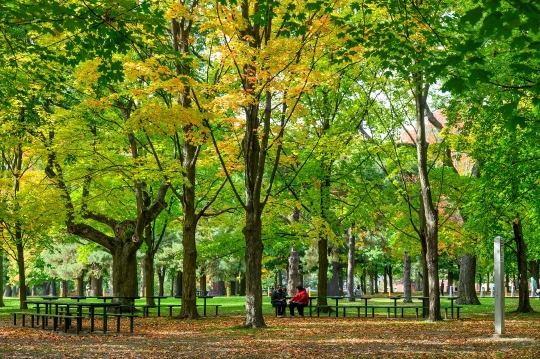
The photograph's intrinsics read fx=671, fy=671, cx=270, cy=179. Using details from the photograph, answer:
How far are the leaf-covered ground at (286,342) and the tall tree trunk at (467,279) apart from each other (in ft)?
47.3

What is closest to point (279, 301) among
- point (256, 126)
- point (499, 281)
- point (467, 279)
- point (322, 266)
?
point (322, 266)

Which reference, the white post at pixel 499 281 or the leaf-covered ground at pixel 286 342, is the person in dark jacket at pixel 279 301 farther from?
the white post at pixel 499 281

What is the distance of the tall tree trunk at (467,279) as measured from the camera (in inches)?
1288

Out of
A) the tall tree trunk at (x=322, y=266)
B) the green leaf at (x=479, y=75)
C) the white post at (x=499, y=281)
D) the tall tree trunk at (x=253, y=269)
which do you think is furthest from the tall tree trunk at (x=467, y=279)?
the green leaf at (x=479, y=75)

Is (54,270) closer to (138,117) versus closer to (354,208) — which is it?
(354,208)

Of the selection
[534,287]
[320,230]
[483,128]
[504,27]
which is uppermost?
[483,128]

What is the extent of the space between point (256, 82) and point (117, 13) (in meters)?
7.12

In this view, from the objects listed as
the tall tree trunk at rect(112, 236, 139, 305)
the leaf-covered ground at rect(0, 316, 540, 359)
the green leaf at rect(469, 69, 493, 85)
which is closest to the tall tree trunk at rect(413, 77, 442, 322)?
the leaf-covered ground at rect(0, 316, 540, 359)

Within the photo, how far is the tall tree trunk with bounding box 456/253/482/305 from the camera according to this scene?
3272 cm

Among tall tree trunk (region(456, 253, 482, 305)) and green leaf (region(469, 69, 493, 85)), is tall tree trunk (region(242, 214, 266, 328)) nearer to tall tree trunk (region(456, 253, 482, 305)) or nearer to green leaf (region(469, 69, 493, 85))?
green leaf (region(469, 69, 493, 85))

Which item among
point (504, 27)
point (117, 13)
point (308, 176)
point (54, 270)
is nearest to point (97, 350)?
point (117, 13)

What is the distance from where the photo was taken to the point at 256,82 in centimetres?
1628

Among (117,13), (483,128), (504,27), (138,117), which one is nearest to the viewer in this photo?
(504,27)

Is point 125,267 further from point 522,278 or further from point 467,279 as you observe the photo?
point 467,279
